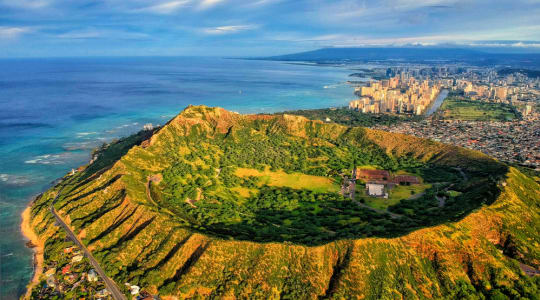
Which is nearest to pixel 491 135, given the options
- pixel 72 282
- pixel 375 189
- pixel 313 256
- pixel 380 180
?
pixel 380 180

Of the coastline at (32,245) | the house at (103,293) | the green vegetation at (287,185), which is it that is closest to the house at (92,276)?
the house at (103,293)

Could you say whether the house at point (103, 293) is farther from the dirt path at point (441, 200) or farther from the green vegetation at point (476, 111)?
the green vegetation at point (476, 111)

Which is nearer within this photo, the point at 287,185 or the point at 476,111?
the point at 287,185

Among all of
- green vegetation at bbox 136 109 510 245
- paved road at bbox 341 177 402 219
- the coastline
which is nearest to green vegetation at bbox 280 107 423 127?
green vegetation at bbox 136 109 510 245

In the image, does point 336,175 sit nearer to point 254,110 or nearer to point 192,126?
point 192,126

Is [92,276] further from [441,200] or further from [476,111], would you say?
[476,111]

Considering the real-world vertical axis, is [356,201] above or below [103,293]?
above

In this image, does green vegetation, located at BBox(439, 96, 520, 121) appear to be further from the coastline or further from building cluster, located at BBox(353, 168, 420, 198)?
the coastline

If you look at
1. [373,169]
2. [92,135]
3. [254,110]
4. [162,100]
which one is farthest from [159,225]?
[162,100]
